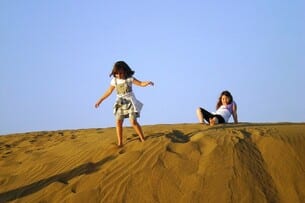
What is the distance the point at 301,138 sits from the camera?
289 inches

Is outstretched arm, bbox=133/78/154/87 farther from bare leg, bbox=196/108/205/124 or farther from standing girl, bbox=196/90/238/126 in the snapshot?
bare leg, bbox=196/108/205/124

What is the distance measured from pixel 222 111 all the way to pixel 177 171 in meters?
4.43

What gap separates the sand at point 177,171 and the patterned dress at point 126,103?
21.6 inches

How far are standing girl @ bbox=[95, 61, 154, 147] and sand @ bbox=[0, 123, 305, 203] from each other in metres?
0.35

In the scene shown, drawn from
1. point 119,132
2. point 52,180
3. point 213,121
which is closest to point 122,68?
point 119,132

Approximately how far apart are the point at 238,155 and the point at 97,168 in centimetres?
230

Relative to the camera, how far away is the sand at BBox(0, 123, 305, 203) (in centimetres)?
594

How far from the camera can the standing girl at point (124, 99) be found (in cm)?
758

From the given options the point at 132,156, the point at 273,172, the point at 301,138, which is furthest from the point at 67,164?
the point at 301,138

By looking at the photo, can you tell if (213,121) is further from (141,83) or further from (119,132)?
(119,132)

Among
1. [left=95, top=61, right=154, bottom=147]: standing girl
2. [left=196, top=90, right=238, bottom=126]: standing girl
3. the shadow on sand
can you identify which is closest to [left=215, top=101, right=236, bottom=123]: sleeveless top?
[left=196, top=90, right=238, bottom=126]: standing girl

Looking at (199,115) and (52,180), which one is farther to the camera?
(199,115)

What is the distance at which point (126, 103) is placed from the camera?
7641 millimetres

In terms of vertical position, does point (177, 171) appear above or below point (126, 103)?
below
